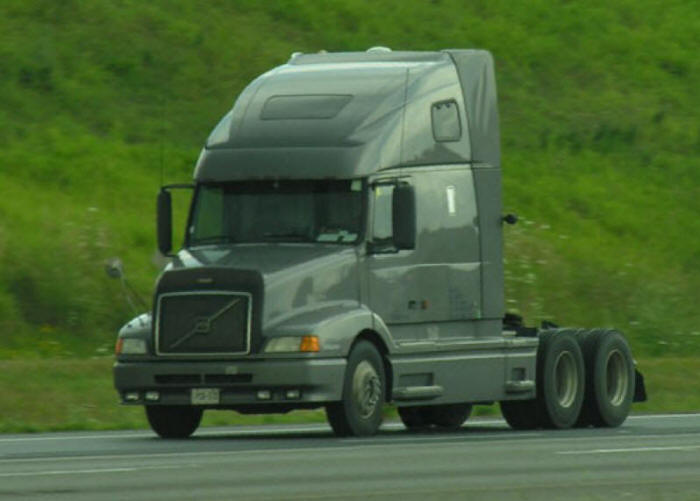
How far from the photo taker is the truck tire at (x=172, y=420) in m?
22.2

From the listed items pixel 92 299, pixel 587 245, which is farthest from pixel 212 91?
pixel 92 299

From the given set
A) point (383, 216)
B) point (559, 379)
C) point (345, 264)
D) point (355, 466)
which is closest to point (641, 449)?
point (355, 466)

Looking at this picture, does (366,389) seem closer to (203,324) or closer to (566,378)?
(203,324)

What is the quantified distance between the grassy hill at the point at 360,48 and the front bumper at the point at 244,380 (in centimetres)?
1488

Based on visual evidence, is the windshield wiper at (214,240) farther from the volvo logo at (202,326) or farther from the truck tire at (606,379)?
the truck tire at (606,379)

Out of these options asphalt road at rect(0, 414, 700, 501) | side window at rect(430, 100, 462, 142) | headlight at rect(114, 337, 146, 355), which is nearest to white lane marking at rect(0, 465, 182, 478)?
asphalt road at rect(0, 414, 700, 501)

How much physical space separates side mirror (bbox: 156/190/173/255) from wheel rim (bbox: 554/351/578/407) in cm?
457

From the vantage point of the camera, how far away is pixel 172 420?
2236 cm

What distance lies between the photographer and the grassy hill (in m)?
41.9

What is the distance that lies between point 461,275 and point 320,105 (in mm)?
2446

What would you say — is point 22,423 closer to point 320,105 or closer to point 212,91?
point 320,105

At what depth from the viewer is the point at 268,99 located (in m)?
22.7

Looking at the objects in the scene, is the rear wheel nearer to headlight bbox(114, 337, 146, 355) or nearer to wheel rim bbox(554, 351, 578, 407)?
wheel rim bbox(554, 351, 578, 407)

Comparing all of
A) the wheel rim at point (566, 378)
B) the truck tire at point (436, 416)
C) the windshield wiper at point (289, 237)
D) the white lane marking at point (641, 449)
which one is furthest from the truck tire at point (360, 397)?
the truck tire at point (436, 416)
